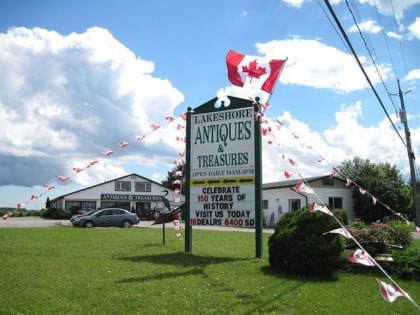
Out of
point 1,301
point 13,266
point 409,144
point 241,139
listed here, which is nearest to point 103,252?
point 13,266

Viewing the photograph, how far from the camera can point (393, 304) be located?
6.88m

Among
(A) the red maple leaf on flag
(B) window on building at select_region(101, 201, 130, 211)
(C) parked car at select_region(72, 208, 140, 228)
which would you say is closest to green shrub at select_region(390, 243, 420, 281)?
(A) the red maple leaf on flag

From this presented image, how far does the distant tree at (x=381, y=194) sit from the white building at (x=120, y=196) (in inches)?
870

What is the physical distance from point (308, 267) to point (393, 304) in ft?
6.81

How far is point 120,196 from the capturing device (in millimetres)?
55031

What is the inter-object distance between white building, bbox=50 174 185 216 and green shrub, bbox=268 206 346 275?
144ft

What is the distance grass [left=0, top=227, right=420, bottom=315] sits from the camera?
21.4 feet

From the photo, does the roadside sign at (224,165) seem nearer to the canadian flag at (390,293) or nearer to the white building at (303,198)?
the canadian flag at (390,293)

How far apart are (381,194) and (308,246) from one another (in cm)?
3333

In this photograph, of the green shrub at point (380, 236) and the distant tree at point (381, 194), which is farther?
the distant tree at point (381, 194)

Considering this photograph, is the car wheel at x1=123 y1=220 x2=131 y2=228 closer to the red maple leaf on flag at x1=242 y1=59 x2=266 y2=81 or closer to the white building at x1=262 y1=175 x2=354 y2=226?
the white building at x1=262 y1=175 x2=354 y2=226

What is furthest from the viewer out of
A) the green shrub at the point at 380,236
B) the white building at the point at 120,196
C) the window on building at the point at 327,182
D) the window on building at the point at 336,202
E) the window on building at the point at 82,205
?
the white building at the point at 120,196

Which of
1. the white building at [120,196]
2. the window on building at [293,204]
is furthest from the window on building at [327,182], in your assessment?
the white building at [120,196]

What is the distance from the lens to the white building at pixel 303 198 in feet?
122
